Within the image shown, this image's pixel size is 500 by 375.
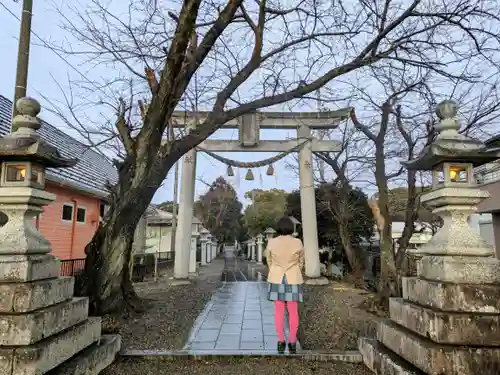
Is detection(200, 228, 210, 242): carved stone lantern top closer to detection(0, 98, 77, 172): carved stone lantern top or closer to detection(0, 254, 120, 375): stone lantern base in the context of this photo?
detection(0, 254, 120, 375): stone lantern base

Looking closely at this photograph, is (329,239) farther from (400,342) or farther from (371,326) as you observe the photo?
(400,342)

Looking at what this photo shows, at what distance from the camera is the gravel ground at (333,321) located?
18.4ft

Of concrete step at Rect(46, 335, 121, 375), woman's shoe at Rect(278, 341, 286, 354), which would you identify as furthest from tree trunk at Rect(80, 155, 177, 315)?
woman's shoe at Rect(278, 341, 286, 354)

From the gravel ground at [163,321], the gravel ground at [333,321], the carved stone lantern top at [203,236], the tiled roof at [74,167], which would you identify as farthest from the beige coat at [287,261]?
the carved stone lantern top at [203,236]

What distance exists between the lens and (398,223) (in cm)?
3123

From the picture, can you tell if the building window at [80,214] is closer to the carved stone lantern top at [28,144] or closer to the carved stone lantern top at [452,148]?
the carved stone lantern top at [28,144]

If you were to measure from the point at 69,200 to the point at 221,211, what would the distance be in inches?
1267

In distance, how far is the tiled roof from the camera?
10281 millimetres

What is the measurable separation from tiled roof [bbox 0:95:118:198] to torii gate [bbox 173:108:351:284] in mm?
3026

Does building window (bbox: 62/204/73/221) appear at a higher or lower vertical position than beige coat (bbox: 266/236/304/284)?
higher

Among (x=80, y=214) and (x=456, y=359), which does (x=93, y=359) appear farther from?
(x=80, y=214)

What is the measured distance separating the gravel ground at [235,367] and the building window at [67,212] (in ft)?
30.2

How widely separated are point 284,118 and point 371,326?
29.4ft

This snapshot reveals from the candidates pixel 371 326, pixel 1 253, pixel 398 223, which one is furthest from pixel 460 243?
pixel 398 223
